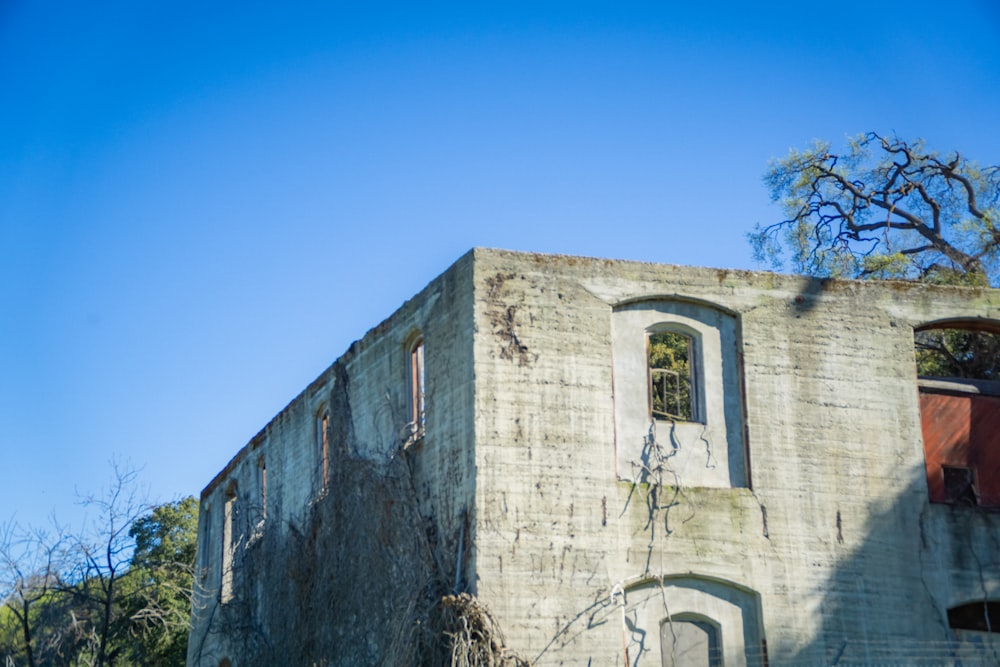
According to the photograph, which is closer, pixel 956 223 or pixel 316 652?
pixel 316 652

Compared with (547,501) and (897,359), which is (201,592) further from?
(897,359)

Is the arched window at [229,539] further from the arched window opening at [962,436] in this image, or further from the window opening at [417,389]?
the arched window opening at [962,436]

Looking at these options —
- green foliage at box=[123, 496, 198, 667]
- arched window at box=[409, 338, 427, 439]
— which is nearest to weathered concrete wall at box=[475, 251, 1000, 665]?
arched window at box=[409, 338, 427, 439]

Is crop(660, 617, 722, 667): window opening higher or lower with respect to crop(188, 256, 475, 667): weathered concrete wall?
lower

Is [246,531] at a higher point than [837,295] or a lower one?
lower

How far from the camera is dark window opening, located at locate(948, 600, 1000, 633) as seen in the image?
18.8 m

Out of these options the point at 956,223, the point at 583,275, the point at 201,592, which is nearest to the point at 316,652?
the point at 583,275

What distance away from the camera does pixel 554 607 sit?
17078 mm

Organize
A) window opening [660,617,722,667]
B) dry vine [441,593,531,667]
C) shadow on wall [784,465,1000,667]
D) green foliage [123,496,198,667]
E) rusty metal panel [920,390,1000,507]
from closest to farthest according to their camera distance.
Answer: dry vine [441,593,531,667] < window opening [660,617,722,667] < shadow on wall [784,465,1000,667] < rusty metal panel [920,390,1000,507] < green foliage [123,496,198,667]

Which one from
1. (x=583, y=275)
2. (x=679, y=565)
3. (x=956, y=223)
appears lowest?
(x=679, y=565)

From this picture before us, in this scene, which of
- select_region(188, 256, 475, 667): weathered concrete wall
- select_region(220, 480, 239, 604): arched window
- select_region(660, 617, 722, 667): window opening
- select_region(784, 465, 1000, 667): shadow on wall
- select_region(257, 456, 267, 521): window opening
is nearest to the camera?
select_region(660, 617, 722, 667): window opening

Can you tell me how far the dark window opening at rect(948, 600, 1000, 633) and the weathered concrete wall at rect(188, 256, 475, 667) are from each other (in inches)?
276

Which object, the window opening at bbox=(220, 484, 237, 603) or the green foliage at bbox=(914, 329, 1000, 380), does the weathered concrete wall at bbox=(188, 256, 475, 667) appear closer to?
the window opening at bbox=(220, 484, 237, 603)

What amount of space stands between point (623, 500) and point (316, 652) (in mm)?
6046
